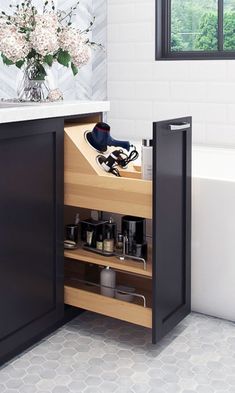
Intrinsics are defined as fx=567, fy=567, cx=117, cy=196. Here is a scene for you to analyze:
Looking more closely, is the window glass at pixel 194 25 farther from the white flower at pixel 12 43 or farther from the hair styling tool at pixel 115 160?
the white flower at pixel 12 43

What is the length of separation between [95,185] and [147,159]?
29cm

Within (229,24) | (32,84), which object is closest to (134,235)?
(32,84)

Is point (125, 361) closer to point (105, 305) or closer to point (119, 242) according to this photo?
point (105, 305)

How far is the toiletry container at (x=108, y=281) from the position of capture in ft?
9.39

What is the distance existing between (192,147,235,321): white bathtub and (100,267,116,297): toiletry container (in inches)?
17.1

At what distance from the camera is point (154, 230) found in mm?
2494

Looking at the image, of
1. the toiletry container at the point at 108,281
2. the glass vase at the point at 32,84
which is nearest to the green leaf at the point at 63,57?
the glass vase at the point at 32,84

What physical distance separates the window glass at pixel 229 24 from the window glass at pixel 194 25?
0.25 feet

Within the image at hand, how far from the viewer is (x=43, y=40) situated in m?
2.62

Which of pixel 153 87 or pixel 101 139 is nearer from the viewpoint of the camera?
pixel 101 139

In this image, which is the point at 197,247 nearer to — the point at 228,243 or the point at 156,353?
the point at 228,243

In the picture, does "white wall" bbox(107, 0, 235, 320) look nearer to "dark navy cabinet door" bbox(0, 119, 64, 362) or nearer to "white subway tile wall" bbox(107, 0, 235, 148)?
"white subway tile wall" bbox(107, 0, 235, 148)

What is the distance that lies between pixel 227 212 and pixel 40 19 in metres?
1.31

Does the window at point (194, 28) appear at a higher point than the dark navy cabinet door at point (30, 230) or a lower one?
higher
